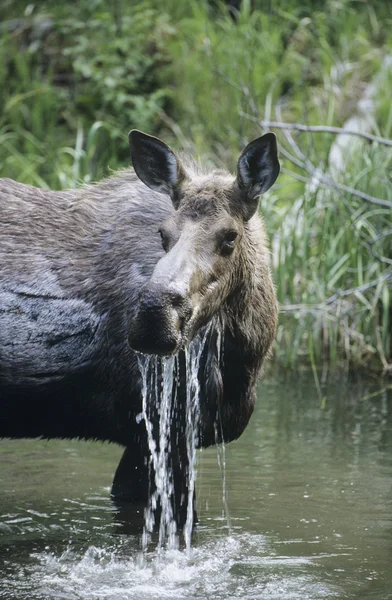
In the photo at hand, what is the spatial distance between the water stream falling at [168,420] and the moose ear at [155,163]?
73cm

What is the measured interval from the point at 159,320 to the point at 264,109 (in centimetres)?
780

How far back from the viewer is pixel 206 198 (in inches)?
180

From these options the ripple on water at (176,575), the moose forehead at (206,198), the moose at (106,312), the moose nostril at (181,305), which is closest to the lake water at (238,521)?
the ripple on water at (176,575)

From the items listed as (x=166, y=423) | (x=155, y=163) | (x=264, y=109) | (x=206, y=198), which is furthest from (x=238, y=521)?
(x=264, y=109)

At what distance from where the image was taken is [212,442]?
5180 mm

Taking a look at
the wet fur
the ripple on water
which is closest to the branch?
the wet fur

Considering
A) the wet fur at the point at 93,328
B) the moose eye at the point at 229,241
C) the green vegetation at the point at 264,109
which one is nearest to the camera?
the moose eye at the point at 229,241

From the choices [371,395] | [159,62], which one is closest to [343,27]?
[159,62]

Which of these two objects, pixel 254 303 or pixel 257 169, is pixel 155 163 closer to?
pixel 257 169

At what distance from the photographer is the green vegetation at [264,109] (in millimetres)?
8562

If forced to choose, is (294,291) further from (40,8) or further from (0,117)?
(40,8)

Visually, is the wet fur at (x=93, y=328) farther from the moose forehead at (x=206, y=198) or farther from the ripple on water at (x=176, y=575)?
the ripple on water at (x=176, y=575)

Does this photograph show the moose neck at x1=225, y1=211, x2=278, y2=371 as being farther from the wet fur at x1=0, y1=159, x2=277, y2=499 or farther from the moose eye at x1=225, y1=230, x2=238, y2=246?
the moose eye at x1=225, y1=230, x2=238, y2=246

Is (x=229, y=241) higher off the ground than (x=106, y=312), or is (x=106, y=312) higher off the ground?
(x=229, y=241)
